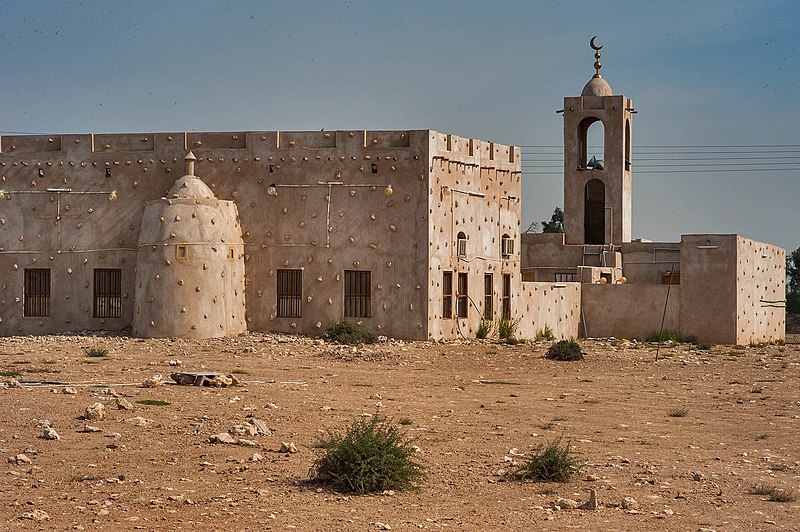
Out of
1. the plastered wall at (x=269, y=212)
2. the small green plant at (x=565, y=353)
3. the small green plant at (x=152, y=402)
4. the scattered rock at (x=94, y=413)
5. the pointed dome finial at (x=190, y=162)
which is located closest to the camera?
the scattered rock at (x=94, y=413)

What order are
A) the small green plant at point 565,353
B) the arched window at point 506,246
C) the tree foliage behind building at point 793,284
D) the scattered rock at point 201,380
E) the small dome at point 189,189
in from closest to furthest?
the scattered rock at point 201,380, the small green plant at point 565,353, the small dome at point 189,189, the arched window at point 506,246, the tree foliage behind building at point 793,284

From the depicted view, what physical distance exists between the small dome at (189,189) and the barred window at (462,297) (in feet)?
23.0

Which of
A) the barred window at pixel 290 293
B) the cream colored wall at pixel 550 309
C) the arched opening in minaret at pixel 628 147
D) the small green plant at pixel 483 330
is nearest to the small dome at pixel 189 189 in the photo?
the barred window at pixel 290 293

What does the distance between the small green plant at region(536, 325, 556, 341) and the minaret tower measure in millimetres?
10005

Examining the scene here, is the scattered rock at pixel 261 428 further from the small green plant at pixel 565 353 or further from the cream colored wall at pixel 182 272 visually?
the cream colored wall at pixel 182 272

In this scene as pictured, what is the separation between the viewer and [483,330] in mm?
33875

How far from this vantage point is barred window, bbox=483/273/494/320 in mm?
34625

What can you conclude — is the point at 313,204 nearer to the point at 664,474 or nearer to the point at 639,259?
the point at 639,259

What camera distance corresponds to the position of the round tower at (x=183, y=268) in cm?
3028

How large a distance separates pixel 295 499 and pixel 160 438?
3.63m

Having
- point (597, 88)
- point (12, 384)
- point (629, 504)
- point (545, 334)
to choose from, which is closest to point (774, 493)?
point (629, 504)

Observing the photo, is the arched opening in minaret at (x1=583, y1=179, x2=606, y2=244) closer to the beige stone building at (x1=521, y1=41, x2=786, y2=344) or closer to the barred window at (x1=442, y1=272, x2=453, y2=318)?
the beige stone building at (x1=521, y1=41, x2=786, y2=344)

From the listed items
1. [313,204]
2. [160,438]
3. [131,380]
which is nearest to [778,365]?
[313,204]

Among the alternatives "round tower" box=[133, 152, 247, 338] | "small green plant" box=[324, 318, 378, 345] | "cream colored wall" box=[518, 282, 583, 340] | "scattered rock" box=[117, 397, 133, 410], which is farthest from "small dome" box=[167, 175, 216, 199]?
"scattered rock" box=[117, 397, 133, 410]
